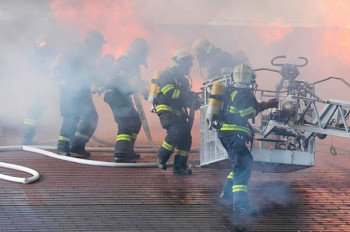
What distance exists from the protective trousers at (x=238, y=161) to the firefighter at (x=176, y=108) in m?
1.23

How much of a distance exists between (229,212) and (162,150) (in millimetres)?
1821

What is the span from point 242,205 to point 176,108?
197cm

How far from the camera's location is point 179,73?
7.79 m

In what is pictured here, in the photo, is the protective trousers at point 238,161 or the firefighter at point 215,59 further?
the firefighter at point 215,59

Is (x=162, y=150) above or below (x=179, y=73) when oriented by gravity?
below

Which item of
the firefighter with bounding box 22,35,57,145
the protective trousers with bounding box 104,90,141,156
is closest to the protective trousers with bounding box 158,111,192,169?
the protective trousers with bounding box 104,90,141,156

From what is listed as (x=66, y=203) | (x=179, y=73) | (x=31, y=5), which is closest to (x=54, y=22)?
(x=31, y=5)

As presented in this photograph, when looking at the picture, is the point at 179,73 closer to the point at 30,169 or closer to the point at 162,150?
the point at 162,150

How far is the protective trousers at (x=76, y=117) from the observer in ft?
28.1

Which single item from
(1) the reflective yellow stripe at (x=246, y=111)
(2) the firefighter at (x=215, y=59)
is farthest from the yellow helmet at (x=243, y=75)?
(2) the firefighter at (x=215, y=59)

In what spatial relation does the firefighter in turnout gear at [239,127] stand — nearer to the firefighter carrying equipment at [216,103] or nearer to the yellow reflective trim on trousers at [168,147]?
the firefighter carrying equipment at [216,103]

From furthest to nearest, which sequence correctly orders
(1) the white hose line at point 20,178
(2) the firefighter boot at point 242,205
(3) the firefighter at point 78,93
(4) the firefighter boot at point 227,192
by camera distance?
(3) the firefighter at point 78,93 < (1) the white hose line at point 20,178 < (4) the firefighter boot at point 227,192 < (2) the firefighter boot at point 242,205

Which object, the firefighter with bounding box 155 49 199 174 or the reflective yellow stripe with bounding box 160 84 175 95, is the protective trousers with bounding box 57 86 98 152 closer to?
the firefighter with bounding box 155 49 199 174

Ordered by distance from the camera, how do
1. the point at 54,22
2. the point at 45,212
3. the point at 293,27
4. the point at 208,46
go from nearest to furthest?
1. the point at 45,212
2. the point at 208,46
3. the point at 54,22
4. the point at 293,27
